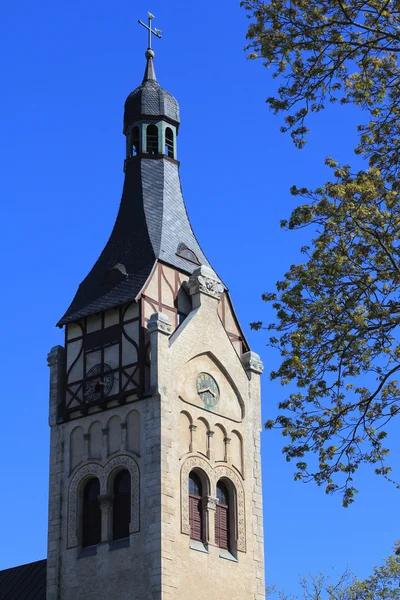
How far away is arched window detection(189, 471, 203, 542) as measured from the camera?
38.9m

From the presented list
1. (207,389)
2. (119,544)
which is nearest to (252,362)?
(207,389)

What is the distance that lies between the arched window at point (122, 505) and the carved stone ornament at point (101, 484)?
25cm

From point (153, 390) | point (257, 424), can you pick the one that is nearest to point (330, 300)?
point (153, 390)

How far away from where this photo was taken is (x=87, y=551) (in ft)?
129

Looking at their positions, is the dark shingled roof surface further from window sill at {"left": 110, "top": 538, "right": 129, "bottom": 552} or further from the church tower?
window sill at {"left": 110, "top": 538, "right": 129, "bottom": 552}

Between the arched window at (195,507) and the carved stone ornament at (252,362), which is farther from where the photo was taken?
the carved stone ornament at (252,362)

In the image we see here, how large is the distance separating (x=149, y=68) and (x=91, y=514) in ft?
62.1

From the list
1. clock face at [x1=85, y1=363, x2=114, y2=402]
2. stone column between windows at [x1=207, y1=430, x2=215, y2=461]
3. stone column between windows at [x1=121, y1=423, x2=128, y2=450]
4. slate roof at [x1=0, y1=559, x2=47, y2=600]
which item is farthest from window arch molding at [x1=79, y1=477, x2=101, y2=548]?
stone column between windows at [x1=207, y1=430, x2=215, y2=461]

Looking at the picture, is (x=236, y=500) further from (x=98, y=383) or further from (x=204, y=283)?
(x=204, y=283)

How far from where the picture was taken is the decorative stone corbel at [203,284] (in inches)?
1679

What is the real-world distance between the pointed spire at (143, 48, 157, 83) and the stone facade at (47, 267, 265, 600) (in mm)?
9681

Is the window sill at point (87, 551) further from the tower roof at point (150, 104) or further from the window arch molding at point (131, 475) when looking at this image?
the tower roof at point (150, 104)

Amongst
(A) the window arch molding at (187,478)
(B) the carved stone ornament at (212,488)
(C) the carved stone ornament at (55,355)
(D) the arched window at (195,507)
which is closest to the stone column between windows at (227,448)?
(B) the carved stone ornament at (212,488)

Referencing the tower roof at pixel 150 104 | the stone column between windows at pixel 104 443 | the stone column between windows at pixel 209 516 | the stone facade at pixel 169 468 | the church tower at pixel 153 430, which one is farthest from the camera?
the tower roof at pixel 150 104
